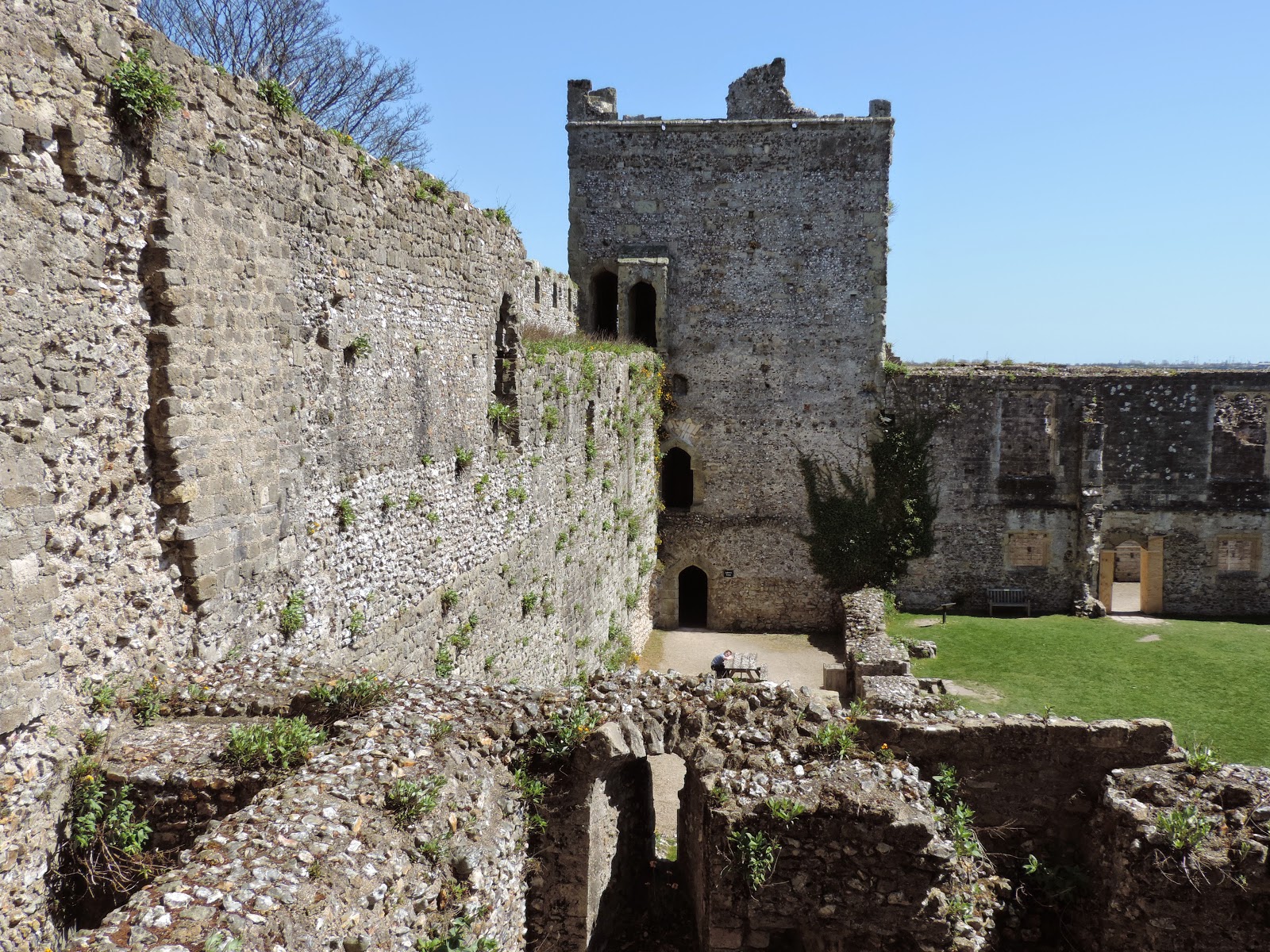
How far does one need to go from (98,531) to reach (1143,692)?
15.3 m

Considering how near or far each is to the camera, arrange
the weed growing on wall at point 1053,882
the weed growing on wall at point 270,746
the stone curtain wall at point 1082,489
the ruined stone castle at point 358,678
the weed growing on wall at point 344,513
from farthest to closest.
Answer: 1. the stone curtain wall at point 1082,489
2. the weed growing on wall at point 344,513
3. the weed growing on wall at point 1053,882
4. the weed growing on wall at point 270,746
5. the ruined stone castle at point 358,678

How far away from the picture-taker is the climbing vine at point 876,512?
70.5 feet

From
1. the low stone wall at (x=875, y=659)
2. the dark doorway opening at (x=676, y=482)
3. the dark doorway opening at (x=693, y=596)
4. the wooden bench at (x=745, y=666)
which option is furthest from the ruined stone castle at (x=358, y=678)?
the dark doorway opening at (x=676, y=482)

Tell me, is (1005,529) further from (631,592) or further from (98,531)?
(98,531)

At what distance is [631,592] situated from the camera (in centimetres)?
1914

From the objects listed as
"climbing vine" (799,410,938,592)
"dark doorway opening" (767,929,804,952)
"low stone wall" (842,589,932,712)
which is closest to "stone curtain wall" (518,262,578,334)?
"climbing vine" (799,410,938,592)

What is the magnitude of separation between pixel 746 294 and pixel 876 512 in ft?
18.6

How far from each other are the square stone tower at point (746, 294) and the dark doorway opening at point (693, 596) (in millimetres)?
366

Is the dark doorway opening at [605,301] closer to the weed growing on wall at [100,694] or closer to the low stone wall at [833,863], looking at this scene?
the low stone wall at [833,863]

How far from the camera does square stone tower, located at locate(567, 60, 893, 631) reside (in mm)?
20594

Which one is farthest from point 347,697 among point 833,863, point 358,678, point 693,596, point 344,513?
point 693,596

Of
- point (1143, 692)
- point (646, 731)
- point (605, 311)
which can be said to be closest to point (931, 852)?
point (646, 731)

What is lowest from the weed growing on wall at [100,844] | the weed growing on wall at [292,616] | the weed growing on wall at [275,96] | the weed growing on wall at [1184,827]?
the weed growing on wall at [1184,827]

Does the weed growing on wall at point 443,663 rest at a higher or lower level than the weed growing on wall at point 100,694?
lower
